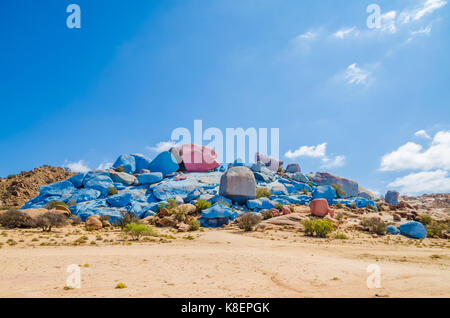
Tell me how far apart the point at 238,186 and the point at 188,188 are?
8.16 m

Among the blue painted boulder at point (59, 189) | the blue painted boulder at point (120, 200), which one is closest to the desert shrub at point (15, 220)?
the blue painted boulder at point (120, 200)

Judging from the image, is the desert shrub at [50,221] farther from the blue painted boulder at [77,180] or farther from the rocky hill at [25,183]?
the rocky hill at [25,183]

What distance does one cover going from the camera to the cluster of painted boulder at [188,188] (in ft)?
84.5

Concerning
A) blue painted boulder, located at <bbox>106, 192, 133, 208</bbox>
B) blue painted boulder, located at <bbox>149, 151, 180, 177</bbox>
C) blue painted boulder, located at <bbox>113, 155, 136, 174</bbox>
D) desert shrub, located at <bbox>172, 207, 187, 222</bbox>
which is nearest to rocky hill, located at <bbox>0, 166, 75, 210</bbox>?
blue painted boulder, located at <bbox>113, 155, 136, 174</bbox>

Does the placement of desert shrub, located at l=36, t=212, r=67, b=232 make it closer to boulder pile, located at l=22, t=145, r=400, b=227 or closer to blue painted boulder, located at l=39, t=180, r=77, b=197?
boulder pile, located at l=22, t=145, r=400, b=227

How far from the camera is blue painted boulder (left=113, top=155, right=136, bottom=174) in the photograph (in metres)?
40.0

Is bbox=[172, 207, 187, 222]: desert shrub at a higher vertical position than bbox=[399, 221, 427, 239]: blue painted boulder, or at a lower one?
higher

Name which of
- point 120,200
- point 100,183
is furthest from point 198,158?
point 120,200

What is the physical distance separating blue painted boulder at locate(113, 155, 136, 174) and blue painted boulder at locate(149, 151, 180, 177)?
3026mm

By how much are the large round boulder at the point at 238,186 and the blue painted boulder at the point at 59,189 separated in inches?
767

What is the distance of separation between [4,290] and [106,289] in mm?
2041
